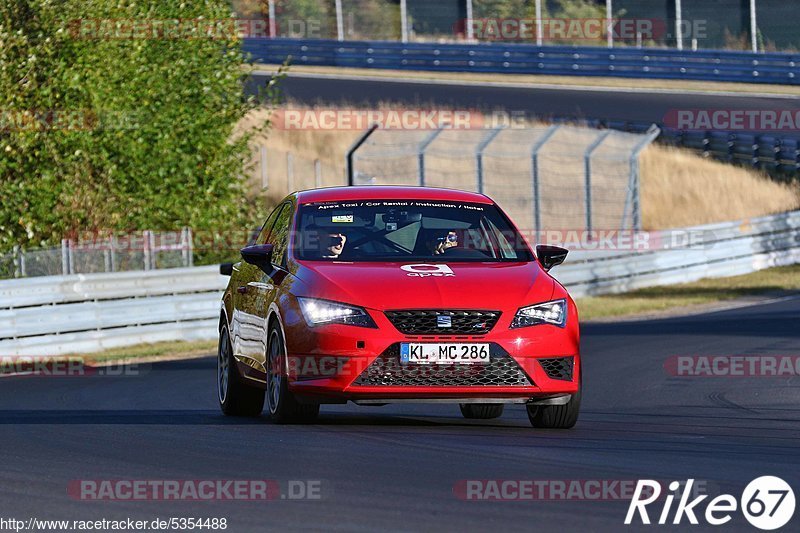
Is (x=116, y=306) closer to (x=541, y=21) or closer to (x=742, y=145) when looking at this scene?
(x=742, y=145)

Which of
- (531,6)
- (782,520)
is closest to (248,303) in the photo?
(782,520)

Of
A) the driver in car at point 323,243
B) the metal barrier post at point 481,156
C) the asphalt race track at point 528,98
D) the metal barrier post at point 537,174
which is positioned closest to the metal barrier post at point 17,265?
the metal barrier post at point 481,156

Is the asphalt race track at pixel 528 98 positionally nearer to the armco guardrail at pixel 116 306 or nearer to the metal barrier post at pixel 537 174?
the metal barrier post at pixel 537 174

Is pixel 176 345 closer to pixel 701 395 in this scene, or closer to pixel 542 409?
pixel 701 395

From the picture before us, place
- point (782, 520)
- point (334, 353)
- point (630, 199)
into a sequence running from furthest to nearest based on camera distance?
point (630, 199), point (334, 353), point (782, 520)

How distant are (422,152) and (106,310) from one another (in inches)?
355

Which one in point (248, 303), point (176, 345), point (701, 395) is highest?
point (248, 303)

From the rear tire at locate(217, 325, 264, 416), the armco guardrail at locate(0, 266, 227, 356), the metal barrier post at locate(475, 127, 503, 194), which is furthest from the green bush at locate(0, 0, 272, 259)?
the rear tire at locate(217, 325, 264, 416)

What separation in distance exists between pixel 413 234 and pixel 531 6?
37.0m

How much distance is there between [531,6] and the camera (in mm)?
47000

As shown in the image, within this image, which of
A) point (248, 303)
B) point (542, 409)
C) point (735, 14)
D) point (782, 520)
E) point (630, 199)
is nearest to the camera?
point (782, 520)

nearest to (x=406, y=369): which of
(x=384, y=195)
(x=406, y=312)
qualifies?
(x=406, y=312)

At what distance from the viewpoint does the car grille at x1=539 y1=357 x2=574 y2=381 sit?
32.7 feet

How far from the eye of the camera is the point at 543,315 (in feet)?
32.9
